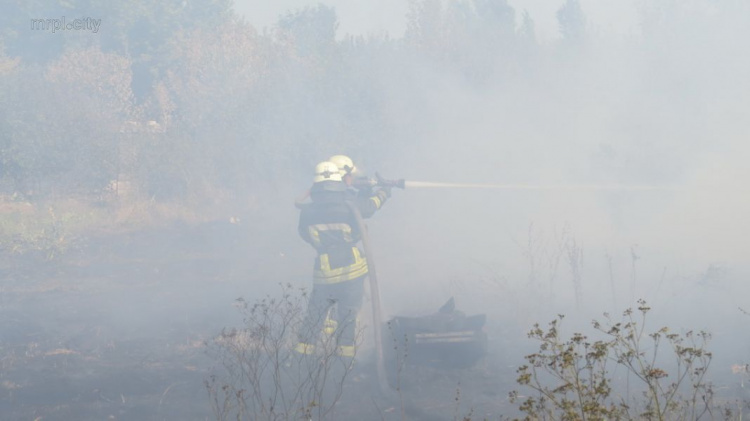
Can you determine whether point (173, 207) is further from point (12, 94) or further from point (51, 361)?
point (51, 361)

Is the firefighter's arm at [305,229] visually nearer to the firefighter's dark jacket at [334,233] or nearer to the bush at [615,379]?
the firefighter's dark jacket at [334,233]

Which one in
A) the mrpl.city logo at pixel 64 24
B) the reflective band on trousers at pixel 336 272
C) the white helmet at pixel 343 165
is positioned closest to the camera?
the reflective band on trousers at pixel 336 272

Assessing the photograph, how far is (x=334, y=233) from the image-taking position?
23.6 feet

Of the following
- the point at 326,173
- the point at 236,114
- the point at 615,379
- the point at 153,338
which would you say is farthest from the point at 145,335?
the point at 236,114

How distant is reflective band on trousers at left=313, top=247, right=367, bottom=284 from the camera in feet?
23.3

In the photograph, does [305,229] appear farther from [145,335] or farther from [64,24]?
[64,24]

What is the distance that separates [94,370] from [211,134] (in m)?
11.9

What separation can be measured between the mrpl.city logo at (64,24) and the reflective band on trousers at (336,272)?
24.0 meters

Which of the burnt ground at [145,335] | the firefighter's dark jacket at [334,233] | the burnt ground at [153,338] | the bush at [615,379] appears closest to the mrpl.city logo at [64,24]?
the burnt ground at [145,335]

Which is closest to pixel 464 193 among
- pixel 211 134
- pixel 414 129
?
pixel 414 129

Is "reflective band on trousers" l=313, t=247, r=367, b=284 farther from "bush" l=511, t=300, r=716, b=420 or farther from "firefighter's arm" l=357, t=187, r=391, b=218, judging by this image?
"bush" l=511, t=300, r=716, b=420

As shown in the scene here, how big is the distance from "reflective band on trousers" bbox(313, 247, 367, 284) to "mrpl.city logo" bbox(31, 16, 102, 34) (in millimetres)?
23986

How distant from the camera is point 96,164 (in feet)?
53.4

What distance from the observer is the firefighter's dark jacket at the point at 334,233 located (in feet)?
23.4
